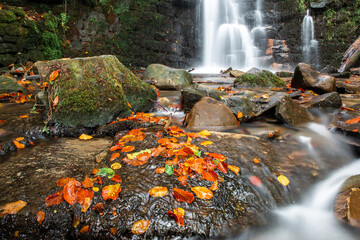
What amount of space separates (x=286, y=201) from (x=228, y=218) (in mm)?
741

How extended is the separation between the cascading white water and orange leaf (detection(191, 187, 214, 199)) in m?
15.4

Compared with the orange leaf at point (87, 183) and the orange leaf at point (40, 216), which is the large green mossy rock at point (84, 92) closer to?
the orange leaf at point (87, 183)

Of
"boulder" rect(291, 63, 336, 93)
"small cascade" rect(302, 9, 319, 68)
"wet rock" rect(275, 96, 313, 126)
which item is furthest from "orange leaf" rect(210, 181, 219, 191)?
"small cascade" rect(302, 9, 319, 68)

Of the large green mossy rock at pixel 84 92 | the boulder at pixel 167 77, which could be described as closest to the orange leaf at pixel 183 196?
the large green mossy rock at pixel 84 92

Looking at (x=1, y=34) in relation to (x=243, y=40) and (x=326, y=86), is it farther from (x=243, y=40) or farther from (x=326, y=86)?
(x=243, y=40)

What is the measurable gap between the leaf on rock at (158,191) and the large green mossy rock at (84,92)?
2.09m

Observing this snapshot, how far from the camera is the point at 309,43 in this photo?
16266 millimetres

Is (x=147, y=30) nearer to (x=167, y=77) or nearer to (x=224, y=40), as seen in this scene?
(x=167, y=77)

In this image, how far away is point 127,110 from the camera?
3.73m

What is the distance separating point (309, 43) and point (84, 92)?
1880cm

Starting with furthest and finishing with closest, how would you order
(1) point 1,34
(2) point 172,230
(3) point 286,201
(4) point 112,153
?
1. (1) point 1,34
2. (4) point 112,153
3. (3) point 286,201
4. (2) point 172,230

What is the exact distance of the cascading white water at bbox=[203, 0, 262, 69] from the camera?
53.3ft

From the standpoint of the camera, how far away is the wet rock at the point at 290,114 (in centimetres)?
381

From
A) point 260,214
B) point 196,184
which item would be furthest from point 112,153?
point 260,214
